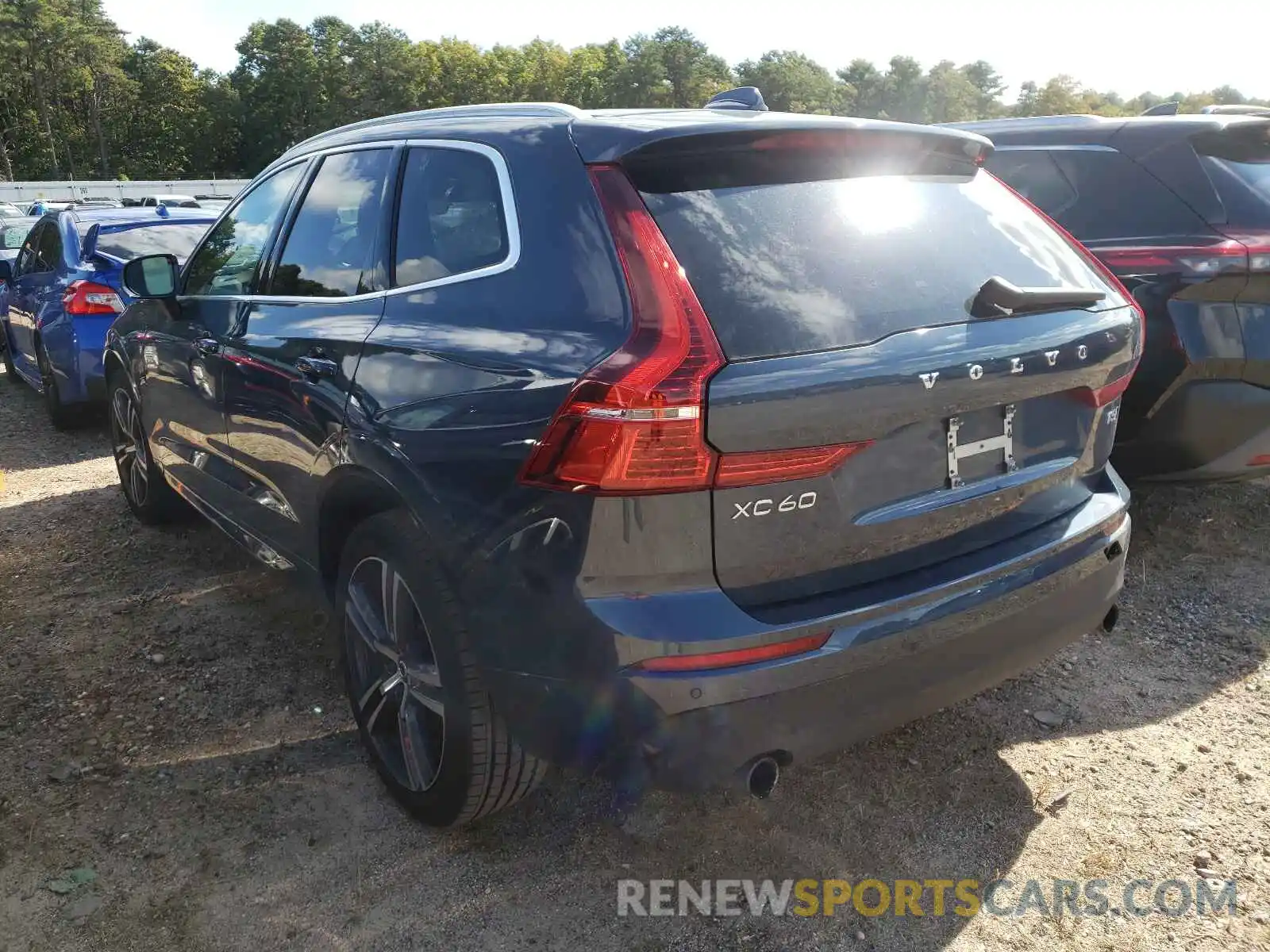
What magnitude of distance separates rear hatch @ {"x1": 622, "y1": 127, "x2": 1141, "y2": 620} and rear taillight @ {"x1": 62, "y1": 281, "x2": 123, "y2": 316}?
6.01 metres

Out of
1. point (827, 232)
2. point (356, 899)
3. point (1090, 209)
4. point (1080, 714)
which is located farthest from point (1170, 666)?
point (356, 899)

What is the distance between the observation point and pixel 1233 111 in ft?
15.8

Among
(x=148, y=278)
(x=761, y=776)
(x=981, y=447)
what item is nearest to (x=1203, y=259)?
(x=981, y=447)

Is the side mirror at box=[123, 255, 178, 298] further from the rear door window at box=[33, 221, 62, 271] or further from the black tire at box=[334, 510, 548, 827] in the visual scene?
the rear door window at box=[33, 221, 62, 271]

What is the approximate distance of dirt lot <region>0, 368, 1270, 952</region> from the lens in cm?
241

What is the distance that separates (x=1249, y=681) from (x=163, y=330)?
430 centimetres

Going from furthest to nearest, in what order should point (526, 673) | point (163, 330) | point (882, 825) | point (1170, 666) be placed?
point (163, 330) < point (1170, 666) < point (882, 825) < point (526, 673)

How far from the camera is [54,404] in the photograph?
745cm

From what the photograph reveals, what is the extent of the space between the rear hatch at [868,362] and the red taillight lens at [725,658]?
0.27 feet

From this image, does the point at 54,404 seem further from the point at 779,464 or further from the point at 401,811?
the point at 779,464

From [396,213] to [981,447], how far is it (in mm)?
1670

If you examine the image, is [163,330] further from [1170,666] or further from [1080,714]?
[1170,666]

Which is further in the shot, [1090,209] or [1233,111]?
[1233,111]

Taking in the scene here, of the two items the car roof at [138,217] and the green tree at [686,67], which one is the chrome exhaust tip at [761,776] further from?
the green tree at [686,67]
